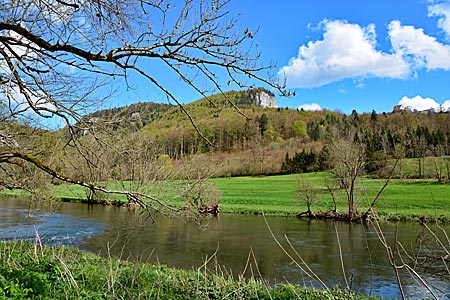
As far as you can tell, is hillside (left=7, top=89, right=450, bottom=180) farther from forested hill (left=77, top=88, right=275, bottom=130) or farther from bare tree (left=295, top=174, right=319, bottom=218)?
bare tree (left=295, top=174, right=319, bottom=218)

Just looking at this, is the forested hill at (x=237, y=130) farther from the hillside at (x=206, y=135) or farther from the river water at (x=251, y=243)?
the river water at (x=251, y=243)

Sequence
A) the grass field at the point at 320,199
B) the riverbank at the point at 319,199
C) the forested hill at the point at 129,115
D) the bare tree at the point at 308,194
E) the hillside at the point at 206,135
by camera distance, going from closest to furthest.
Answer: the hillside at the point at 206,135 < the forested hill at the point at 129,115 < the riverbank at the point at 319,199 < the grass field at the point at 320,199 < the bare tree at the point at 308,194

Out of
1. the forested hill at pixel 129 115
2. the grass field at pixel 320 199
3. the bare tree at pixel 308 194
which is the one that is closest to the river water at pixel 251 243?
the bare tree at pixel 308 194

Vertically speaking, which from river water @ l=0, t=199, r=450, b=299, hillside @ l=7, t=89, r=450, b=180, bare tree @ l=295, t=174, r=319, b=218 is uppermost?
hillside @ l=7, t=89, r=450, b=180

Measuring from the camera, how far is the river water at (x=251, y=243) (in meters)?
12.3

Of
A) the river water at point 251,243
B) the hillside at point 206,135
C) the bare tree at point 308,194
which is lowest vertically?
the river water at point 251,243

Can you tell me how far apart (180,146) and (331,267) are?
32.3 ft

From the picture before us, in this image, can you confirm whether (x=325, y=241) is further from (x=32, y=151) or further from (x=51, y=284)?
(x=51, y=284)

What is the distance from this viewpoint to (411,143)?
2711 millimetres

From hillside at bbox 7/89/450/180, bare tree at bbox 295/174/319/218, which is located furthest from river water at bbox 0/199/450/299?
hillside at bbox 7/89/450/180

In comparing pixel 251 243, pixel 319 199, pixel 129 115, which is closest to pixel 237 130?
pixel 251 243

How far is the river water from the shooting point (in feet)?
40.3

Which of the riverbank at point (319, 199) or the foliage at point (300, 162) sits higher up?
the foliage at point (300, 162)

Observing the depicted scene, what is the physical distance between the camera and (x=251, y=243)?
744 inches
